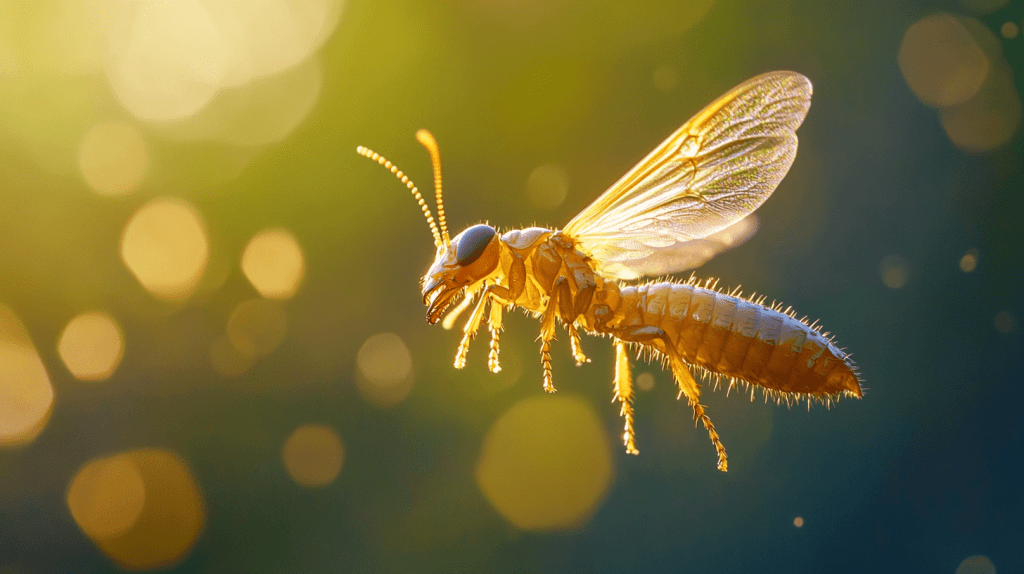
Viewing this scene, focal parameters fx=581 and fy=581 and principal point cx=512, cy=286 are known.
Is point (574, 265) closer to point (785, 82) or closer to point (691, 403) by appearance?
point (691, 403)

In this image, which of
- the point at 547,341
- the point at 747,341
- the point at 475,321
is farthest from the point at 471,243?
the point at 747,341

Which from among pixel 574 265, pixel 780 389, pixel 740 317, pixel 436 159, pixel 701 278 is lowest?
pixel 780 389

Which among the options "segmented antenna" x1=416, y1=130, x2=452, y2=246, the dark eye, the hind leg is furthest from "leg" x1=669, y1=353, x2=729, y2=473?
"segmented antenna" x1=416, y1=130, x2=452, y2=246

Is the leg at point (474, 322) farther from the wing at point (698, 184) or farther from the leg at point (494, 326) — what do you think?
the wing at point (698, 184)

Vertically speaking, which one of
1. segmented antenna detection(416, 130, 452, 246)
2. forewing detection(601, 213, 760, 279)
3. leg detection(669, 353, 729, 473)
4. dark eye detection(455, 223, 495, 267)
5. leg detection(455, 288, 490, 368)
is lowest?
leg detection(669, 353, 729, 473)

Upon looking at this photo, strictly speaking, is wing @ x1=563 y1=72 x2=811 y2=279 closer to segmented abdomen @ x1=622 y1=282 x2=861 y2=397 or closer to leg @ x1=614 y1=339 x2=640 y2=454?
segmented abdomen @ x1=622 y1=282 x2=861 y2=397

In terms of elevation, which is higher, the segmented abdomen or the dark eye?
the dark eye

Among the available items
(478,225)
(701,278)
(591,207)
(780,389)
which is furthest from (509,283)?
(780,389)

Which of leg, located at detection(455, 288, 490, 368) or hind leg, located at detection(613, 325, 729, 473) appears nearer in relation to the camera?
hind leg, located at detection(613, 325, 729, 473)
